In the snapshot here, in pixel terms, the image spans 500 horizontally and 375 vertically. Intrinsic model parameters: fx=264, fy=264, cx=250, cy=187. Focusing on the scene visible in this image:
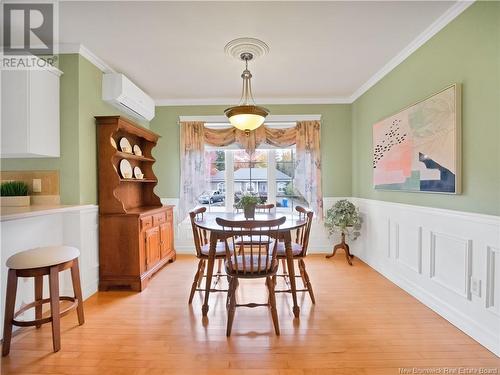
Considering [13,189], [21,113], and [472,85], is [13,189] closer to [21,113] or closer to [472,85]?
[21,113]

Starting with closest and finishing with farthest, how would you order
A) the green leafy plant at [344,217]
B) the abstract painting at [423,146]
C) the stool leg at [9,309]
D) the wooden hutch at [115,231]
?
1. the stool leg at [9,309]
2. the abstract painting at [423,146]
3. the wooden hutch at [115,231]
4. the green leafy plant at [344,217]

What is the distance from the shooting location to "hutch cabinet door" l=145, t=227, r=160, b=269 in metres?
3.19

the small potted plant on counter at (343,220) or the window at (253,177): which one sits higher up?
the window at (253,177)

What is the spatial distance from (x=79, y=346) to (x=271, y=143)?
11.6ft

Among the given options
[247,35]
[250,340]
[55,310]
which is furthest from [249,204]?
[55,310]

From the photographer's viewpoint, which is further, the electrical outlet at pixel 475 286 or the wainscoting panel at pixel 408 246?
the wainscoting panel at pixel 408 246

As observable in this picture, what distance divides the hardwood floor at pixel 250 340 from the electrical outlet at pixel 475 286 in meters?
0.37

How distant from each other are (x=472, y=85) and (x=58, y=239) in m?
3.94

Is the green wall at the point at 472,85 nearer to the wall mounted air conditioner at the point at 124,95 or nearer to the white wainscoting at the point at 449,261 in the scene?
the white wainscoting at the point at 449,261

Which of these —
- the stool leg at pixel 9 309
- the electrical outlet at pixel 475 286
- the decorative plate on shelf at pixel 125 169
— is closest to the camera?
the stool leg at pixel 9 309

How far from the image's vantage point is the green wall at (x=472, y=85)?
1.90 m

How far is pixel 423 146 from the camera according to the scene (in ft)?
A: 8.50

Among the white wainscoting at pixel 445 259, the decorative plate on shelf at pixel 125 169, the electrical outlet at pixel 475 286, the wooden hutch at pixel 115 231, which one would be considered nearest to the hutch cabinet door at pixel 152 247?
the wooden hutch at pixel 115 231

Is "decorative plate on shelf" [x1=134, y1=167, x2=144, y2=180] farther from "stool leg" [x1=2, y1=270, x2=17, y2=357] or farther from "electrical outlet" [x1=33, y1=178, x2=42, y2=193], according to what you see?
"stool leg" [x1=2, y1=270, x2=17, y2=357]
